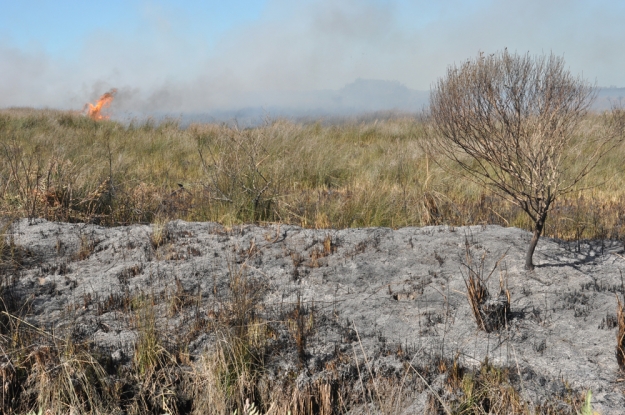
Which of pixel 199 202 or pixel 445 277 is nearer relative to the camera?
pixel 445 277

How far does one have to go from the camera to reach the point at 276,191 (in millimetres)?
5836

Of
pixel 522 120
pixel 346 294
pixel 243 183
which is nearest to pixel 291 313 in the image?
pixel 346 294

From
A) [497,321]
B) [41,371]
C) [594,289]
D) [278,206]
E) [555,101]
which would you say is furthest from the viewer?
[278,206]

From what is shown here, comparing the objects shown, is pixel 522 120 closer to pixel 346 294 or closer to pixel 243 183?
pixel 346 294

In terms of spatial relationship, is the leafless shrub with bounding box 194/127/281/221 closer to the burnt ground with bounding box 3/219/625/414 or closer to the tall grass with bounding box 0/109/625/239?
the tall grass with bounding box 0/109/625/239

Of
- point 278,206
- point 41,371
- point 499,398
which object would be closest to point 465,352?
point 499,398

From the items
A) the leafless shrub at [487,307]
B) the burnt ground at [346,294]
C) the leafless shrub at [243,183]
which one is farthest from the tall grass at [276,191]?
the leafless shrub at [487,307]

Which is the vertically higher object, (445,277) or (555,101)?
(555,101)

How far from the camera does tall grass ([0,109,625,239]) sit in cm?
536

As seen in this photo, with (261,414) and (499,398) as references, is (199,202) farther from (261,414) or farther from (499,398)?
(499,398)

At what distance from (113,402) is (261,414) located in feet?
2.35

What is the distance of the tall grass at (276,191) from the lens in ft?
17.6

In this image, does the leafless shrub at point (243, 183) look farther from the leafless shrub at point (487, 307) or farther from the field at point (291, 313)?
the leafless shrub at point (487, 307)

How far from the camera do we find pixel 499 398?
8.09 feet
